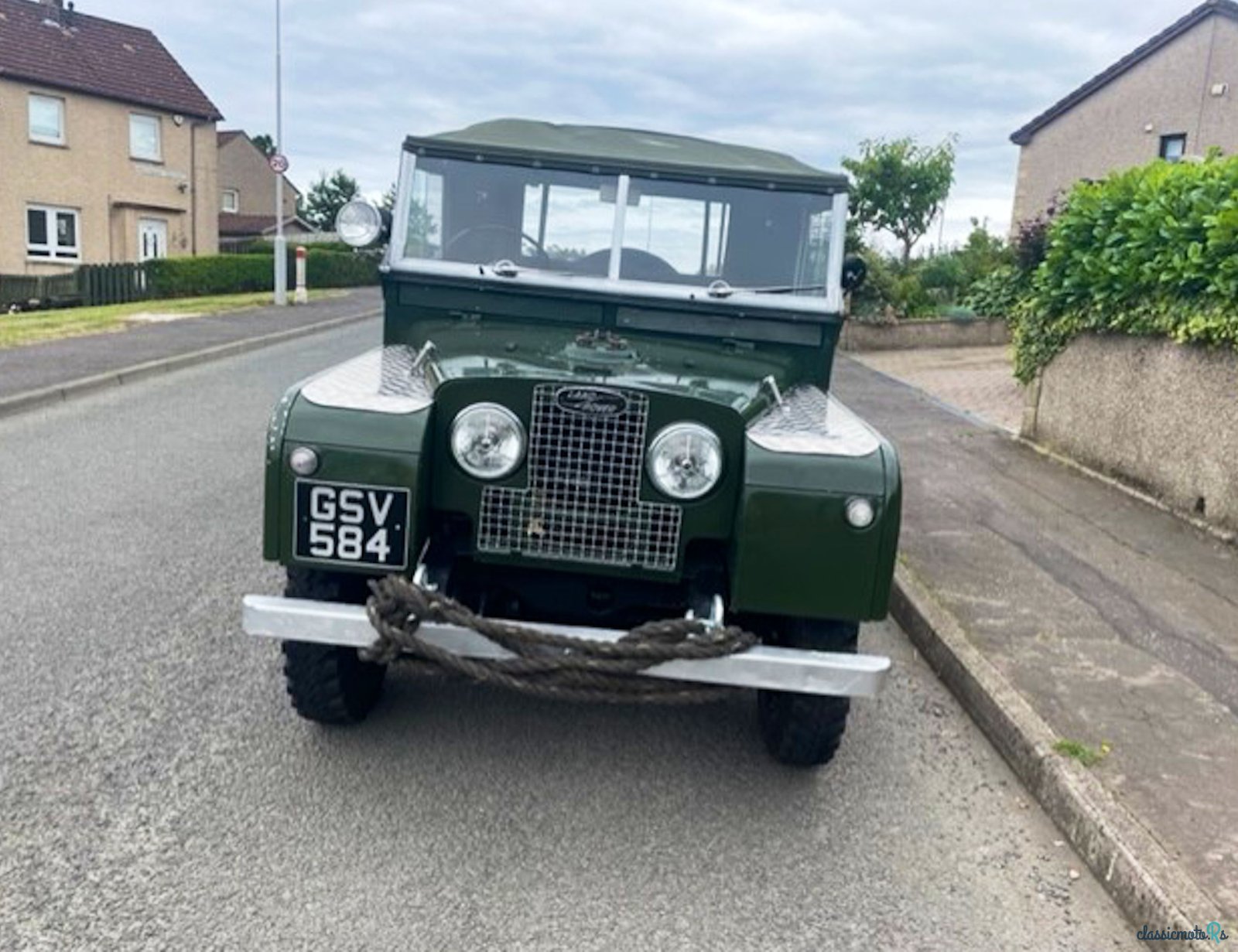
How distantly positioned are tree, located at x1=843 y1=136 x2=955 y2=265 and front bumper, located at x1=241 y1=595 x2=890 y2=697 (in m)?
25.5

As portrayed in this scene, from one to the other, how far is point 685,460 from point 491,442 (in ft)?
1.95

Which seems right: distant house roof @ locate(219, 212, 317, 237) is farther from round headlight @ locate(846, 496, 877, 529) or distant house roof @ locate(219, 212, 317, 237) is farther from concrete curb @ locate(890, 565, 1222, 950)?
round headlight @ locate(846, 496, 877, 529)

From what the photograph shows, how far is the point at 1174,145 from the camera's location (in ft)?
86.9

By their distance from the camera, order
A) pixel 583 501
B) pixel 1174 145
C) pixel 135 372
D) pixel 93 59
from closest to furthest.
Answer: pixel 583 501
pixel 135 372
pixel 1174 145
pixel 93 59

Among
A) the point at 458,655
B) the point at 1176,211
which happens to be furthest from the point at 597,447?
the point at 1176,211

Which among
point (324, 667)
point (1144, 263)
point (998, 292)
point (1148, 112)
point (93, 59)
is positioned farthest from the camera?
point (93, 59)

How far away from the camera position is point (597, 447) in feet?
11.0

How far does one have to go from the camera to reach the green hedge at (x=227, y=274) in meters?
25.9

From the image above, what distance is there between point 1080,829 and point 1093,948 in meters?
0.50

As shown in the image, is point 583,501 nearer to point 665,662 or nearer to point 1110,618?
point 665,662

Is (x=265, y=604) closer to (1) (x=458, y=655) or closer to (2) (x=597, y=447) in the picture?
(1) (x=458, y=655)

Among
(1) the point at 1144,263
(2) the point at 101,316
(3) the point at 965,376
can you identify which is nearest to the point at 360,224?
(1) the point at 1144,263

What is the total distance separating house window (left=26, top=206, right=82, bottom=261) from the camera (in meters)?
29.9

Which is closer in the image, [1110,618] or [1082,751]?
[1082,751]
